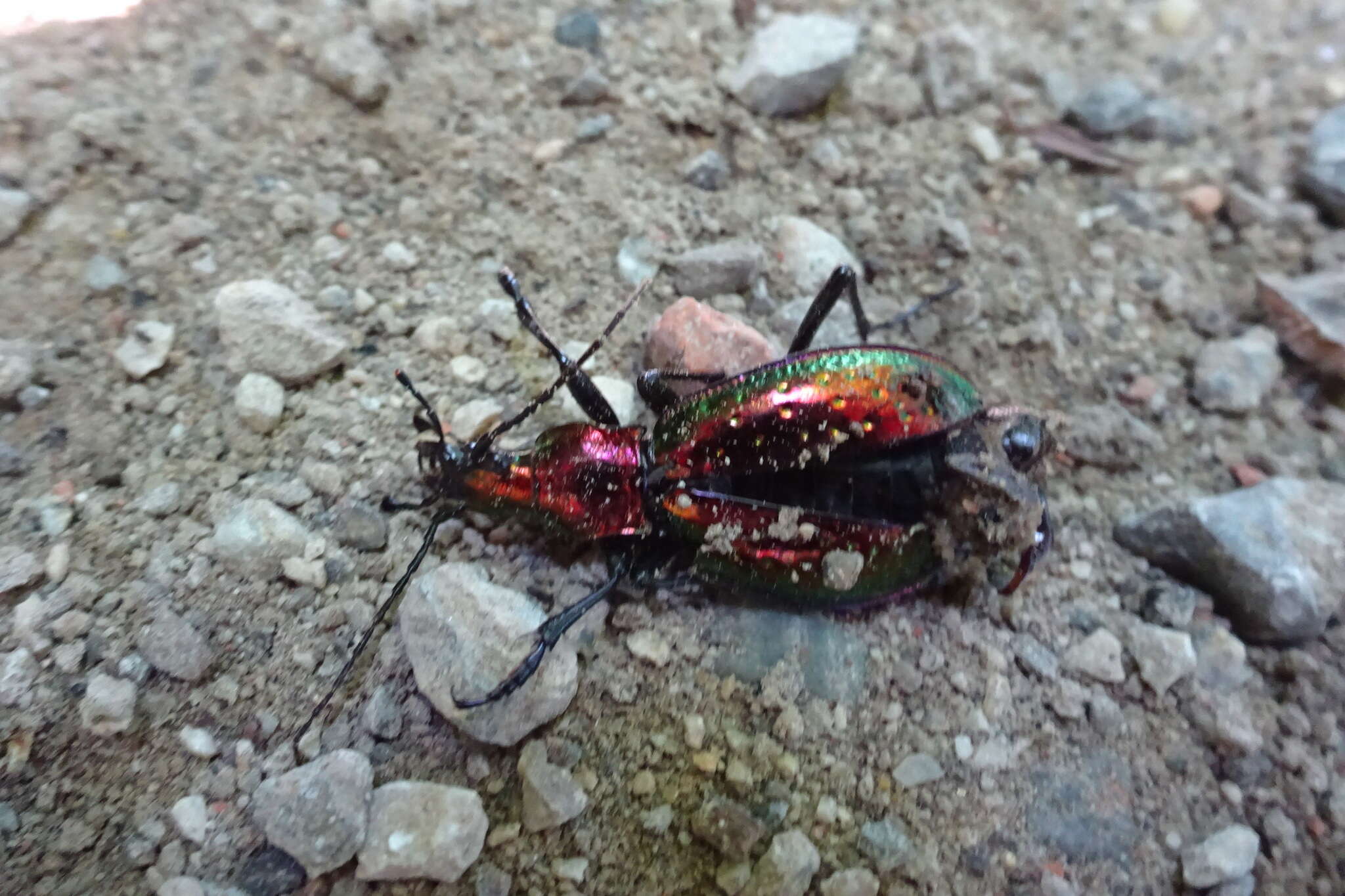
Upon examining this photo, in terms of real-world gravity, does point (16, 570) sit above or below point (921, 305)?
below

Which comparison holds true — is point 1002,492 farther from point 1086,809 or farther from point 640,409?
point 640,409

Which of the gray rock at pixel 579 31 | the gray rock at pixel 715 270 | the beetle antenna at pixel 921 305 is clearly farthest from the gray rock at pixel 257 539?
the gray rock at pixel 579 31

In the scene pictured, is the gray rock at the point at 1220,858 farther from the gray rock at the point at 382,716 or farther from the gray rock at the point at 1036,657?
the gray rock at the point at 382,716

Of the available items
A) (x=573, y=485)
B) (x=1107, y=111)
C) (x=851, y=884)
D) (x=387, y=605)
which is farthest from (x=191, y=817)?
(x=1107, y=111)

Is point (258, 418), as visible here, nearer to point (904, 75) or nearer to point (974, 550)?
point (974, 550)

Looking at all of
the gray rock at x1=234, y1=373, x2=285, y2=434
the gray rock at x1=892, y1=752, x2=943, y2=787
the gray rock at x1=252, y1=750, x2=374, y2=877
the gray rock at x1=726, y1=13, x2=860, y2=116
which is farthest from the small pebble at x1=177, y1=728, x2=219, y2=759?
the gray rock at x1=726, y1=13, x2=860, y2=116

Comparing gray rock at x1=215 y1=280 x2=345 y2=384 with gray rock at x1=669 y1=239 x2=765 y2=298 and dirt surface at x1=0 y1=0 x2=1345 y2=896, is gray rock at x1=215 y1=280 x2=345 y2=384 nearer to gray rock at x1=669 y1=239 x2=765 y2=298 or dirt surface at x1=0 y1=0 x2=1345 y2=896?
dirt surface at x1=0 y1=0 x2=1345 y2=896
